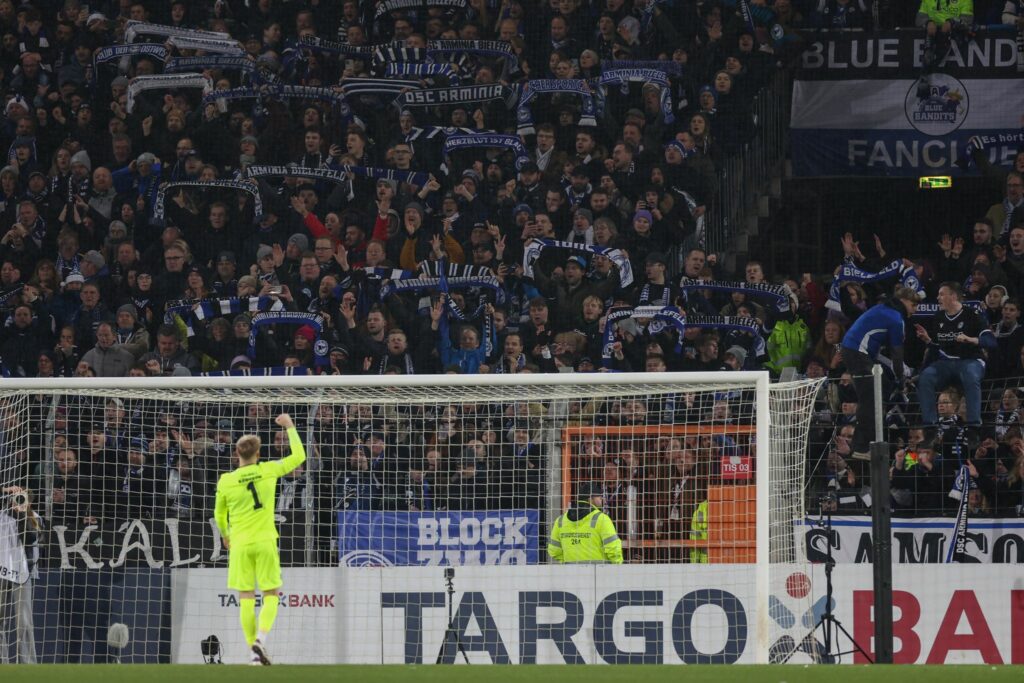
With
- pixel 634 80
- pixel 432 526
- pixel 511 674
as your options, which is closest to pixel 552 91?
pixel 634 80

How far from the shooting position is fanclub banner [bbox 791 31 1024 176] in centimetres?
1577

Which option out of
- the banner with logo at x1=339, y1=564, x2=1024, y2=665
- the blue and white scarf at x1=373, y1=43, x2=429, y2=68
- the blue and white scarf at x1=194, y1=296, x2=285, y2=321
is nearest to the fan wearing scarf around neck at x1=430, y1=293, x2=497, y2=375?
the blue and white scarf at x1=194, y1=296, x2=285, y2=321

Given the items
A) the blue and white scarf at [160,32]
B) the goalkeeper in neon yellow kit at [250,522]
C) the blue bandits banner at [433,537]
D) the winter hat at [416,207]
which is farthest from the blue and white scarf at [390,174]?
the goalkeeper in neon yellow kit at [250,522]

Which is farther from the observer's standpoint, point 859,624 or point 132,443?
point 132,443

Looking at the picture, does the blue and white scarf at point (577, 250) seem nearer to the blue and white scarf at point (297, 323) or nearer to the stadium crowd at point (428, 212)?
the stadium crowd at point (428, 212)

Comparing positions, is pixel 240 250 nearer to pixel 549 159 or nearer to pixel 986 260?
pixel 549 159

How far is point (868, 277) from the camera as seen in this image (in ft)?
48.7

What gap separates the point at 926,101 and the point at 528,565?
28.0ft

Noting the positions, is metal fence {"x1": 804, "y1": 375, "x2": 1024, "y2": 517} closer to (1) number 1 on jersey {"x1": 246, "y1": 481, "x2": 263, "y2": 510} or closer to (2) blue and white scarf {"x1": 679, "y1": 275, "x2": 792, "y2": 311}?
(2) blue and white scarf {"x1": 679, "y1": 275, "x2": 792, "y2": 311}

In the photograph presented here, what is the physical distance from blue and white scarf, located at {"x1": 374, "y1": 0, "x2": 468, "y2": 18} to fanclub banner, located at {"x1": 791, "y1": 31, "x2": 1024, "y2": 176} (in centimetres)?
429

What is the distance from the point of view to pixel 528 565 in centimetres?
1037

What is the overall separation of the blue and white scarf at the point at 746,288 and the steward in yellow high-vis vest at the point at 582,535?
4.68 meters

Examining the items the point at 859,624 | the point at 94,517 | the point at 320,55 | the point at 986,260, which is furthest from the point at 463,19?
the point at 859,624

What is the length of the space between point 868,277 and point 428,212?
4.91 metres
